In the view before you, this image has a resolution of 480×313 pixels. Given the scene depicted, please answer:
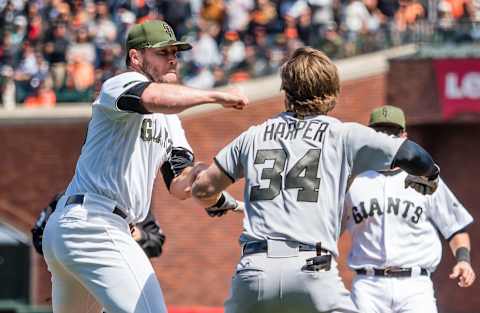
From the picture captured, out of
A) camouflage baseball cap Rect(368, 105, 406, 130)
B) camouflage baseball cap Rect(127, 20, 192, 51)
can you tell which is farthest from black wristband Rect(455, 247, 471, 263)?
camouflage baseball cap Rect(127, 20, 192, 51)

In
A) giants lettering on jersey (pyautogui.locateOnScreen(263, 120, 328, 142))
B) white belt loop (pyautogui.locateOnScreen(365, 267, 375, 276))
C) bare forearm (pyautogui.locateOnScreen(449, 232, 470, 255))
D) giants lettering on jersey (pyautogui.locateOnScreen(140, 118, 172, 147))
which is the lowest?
white belt loop (pyautogui.locateOnScreen(365, 267, 375, 276))

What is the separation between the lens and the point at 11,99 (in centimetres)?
2327

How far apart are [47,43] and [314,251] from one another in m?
17.7

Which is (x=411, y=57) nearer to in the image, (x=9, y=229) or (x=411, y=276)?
(x=9, y=229)

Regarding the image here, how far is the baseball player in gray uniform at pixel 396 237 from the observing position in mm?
8883

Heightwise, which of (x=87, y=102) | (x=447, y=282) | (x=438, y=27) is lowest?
(x=447, y=282)

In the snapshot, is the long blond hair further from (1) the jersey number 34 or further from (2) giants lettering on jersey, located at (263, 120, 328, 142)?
(1) the jersey number 34

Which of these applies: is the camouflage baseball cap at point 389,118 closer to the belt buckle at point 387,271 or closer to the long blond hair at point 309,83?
the belt buckle at point 387,271

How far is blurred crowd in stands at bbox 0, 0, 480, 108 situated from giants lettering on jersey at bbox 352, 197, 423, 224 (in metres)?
12.4

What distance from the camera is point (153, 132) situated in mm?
7020

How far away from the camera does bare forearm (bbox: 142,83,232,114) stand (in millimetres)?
6215

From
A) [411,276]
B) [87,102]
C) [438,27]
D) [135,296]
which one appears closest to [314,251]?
[135,296]

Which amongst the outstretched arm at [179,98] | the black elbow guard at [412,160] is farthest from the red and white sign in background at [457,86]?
the black elbow guard at [412,160]

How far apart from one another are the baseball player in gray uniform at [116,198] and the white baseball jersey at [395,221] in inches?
89.4
